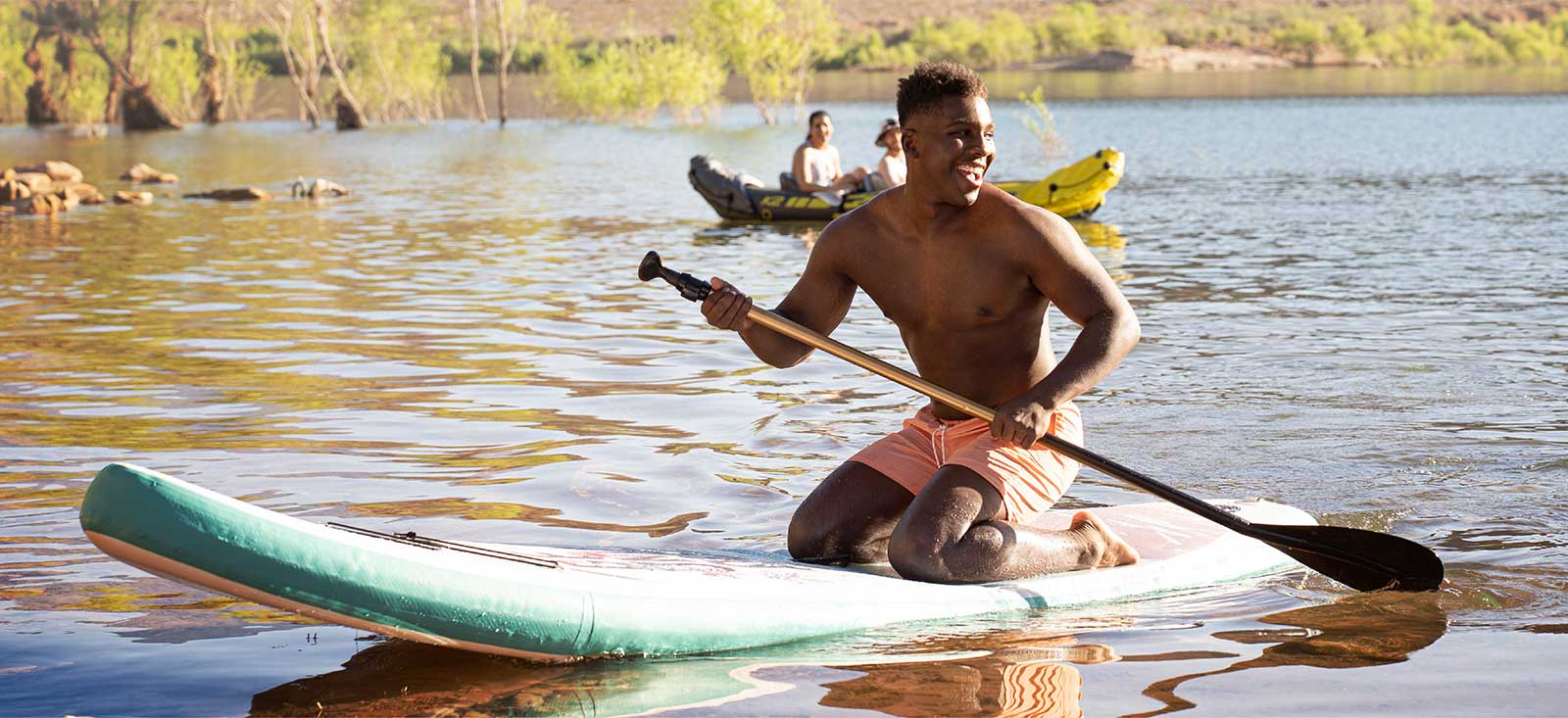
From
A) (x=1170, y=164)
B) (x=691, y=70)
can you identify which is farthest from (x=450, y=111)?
(x=1170, y=164)

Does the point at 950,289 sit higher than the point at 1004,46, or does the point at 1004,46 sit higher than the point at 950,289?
the point at 1004,46

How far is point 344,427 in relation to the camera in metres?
7.37

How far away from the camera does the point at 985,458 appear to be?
4711 mm

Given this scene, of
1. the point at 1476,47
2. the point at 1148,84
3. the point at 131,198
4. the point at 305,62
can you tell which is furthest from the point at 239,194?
the point at 1476,47

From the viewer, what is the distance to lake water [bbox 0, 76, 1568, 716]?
4145 mm

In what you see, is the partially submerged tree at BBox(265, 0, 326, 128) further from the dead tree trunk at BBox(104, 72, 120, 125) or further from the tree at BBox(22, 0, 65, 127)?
the tree at BBox(22, 0, 65, 127)

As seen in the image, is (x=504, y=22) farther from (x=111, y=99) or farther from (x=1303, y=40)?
(x=1303, y=40)

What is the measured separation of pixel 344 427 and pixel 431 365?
172 cm

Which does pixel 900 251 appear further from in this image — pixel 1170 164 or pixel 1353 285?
pixel 1170 164

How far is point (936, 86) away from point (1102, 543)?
57.5 inches

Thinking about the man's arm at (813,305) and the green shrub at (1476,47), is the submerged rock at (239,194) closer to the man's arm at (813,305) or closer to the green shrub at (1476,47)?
the man's arm at (813,305)

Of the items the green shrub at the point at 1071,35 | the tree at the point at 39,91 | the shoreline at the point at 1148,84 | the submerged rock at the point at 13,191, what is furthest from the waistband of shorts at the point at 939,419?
the green shrub at the point at 1071,35

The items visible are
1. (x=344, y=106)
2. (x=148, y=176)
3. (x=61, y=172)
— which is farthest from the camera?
(x=344, y=106)

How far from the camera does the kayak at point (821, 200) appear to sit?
54.0 ft
